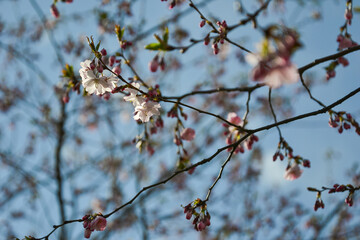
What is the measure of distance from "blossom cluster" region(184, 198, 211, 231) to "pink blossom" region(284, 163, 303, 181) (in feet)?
2.73

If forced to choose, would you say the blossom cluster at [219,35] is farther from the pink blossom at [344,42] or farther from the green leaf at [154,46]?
the pink blossom at [344,42]

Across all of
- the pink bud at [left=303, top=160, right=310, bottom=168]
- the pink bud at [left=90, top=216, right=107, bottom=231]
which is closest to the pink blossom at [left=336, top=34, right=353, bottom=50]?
the pink bud at [left=303, top=160, right=310, bottom=168]

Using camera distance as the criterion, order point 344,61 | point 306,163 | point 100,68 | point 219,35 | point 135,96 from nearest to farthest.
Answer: point 100,68
point 135,96
point 219,35
point 306,163
point 344,61

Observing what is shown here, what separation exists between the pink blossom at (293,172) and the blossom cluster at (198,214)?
2.73ft

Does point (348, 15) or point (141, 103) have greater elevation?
point (348, 15)

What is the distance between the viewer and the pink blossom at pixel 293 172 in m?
2.21

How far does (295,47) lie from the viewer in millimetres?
781

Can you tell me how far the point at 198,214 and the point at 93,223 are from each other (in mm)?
579

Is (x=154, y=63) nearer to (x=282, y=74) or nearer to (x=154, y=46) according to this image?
(x=154, y=46)

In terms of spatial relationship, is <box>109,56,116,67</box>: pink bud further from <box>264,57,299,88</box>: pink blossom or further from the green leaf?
<box>264,57,299,88</box>: pink blossom

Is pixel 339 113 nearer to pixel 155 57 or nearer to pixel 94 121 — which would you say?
pixel 155 57

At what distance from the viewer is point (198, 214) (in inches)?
69.3

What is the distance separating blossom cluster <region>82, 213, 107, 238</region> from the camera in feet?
5.30

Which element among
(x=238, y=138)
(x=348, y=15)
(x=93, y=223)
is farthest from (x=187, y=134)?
(x=348, y=15)
